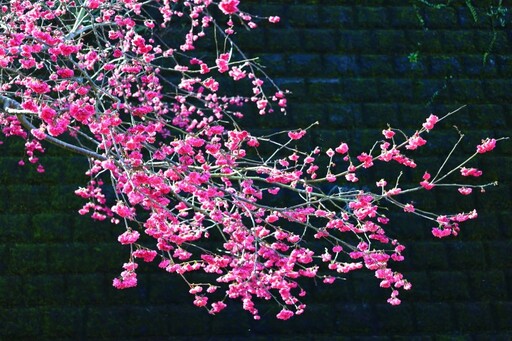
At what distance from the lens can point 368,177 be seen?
6.39 metres

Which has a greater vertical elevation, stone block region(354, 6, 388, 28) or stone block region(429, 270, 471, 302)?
stone block region(354, 6, 388, 28)

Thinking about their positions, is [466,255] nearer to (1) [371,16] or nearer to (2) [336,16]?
(1) [371,16]

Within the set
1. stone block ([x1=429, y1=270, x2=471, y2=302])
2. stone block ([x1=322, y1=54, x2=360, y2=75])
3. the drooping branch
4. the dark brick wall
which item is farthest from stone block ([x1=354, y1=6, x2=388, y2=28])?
the drooping branch

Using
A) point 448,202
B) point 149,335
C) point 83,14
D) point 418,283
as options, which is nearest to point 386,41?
point 448,202

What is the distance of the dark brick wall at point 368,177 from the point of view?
5859mm

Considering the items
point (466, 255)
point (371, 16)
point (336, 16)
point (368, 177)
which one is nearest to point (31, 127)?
point (368, 177)

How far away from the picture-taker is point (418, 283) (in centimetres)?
617

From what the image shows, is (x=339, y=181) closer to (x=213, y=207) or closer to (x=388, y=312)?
(x=388, y=312)

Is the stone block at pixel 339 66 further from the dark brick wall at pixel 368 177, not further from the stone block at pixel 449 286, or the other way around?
the stone block at pixel 449 286

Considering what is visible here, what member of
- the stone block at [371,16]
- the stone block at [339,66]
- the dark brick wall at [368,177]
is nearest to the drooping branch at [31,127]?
the dark brick wall at [368,177]

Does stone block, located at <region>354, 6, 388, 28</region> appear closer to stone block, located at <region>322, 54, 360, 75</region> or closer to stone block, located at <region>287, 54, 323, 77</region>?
stone block, located at <region>322, 54, 360, 75</region>

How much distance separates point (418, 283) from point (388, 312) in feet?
1.19

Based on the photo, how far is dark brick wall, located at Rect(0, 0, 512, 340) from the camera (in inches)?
231

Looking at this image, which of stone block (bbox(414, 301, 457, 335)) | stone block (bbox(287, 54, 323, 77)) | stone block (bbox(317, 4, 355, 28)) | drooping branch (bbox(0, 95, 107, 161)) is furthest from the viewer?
stone block (bbox(317, 4, 355, 28))
